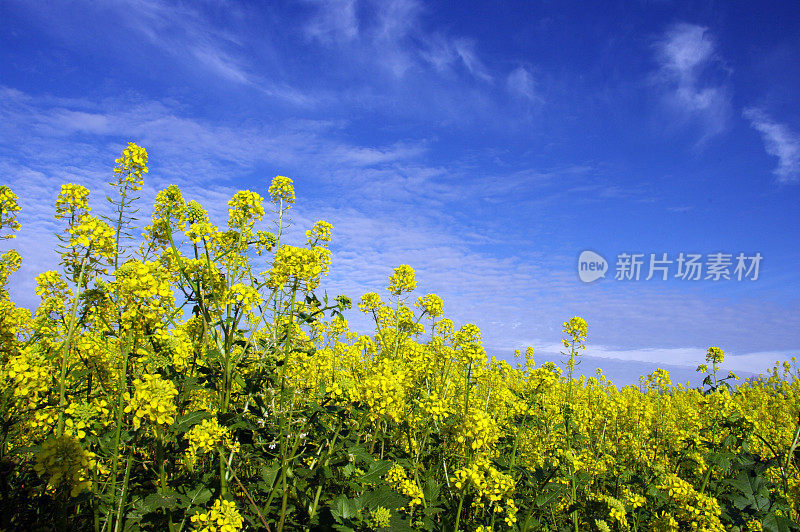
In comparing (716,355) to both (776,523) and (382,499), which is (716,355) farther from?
(382,499)

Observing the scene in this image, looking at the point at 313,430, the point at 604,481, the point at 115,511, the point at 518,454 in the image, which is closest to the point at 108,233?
the point at 115,511

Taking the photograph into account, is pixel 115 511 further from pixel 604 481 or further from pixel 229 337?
pixel 604 481

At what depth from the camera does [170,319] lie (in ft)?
9.60

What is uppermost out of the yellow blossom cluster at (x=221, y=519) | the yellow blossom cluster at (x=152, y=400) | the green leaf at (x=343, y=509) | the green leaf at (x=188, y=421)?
the yellow blossom cluster at (x=152, y=400)

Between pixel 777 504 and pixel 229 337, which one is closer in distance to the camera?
pixel 229 337

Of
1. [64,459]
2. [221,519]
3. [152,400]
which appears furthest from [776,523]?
[64,459]

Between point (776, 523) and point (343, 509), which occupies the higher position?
point (776, 523)

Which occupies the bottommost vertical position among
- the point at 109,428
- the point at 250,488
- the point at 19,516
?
the point at 19,516

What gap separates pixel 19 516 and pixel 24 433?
110cm

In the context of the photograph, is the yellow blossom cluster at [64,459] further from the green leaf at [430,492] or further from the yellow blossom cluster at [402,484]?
the green leaf at [430,492]

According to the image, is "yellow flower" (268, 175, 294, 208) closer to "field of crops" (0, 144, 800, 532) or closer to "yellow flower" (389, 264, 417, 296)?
"field of crops" (0, 144, 800, 532)

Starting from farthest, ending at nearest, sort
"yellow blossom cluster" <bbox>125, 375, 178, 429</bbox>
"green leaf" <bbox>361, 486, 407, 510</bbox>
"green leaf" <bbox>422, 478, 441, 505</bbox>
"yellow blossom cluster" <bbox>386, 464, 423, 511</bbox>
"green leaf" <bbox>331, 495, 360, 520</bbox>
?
"green leaf" <bbox>422, 478, 441, 505</bbox> → "yellow blossom cluster" <bbox>386, 464, 423, 511</bbox> → "green leaf" <bbox>361, 486, 407, 510</bbox> → "green leaf" <bbox>331, 495, 360, 520</bbox> → "yellow blossom cluster" <bbox>125, 375, 178, 429</bbox>

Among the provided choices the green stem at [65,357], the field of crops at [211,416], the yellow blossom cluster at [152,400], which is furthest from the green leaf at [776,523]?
the green stem at [65,357]

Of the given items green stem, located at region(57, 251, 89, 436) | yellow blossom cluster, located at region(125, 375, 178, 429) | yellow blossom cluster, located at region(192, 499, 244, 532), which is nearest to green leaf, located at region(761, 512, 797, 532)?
yellow blossom cluster, located at region(192, 499, 244, 532)
